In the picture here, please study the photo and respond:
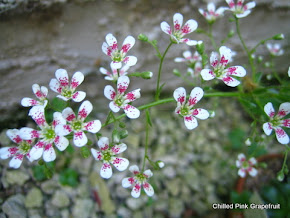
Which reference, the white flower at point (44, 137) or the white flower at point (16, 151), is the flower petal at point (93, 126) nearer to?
the white flower at point (44, 137)

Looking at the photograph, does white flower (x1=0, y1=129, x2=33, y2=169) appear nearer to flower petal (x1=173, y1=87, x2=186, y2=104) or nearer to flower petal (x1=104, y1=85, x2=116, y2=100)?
flower petal (x1=104, y1=85, x2=116, y2=100)

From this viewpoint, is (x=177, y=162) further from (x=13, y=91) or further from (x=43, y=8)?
(x=43, y=8)

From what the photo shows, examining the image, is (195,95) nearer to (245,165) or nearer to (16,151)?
(245,165)

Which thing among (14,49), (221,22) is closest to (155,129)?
(221,22)

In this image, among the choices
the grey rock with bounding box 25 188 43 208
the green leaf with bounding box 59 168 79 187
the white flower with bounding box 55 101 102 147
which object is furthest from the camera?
the green leaf with bounding box 59 168 79 187

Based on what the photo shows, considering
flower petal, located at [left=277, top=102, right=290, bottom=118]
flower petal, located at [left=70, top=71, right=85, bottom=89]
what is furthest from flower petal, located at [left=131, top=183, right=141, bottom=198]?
flower petal, located at [left=277, top=102, right=290, bottom=118]

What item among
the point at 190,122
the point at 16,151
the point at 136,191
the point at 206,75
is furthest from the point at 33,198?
the point at 206,75

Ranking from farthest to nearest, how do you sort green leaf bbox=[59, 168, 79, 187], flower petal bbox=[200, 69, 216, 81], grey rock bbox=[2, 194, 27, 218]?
green leaf bbox=[59, 168, 79, 187]
grey rock bbox=[2, 194, 27, 218]
flower petal bbox=[200, 69, 216, 81]
